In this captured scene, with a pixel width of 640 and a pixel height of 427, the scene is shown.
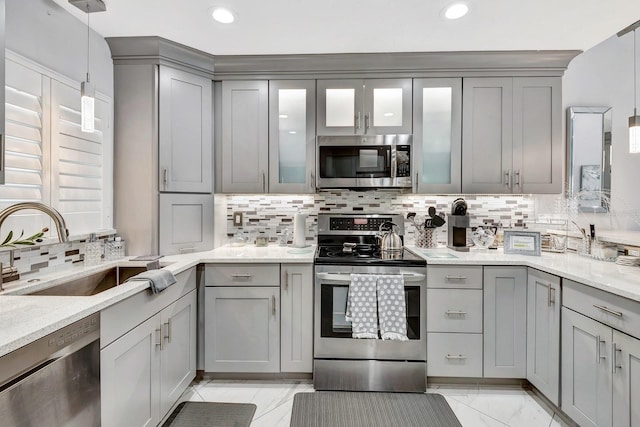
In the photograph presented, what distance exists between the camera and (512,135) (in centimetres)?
260

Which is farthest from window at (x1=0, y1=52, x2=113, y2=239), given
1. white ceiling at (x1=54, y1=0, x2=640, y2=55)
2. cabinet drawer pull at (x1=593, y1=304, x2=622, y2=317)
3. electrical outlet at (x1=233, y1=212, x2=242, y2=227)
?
cabinet drawer pull at (x1=593, y1=304, x2=622, y2=317)

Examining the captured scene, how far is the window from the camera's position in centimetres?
164

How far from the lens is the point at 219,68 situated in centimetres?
262

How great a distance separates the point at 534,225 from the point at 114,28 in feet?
12.0

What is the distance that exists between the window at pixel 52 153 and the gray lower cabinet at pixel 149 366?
827 millimetres

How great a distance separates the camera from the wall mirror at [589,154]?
8.59 ft

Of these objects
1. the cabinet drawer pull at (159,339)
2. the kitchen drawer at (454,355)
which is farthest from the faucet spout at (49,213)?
the kitchen drawer at (454,355)

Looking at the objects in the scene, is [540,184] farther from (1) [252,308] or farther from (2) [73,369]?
(2) [73,369]

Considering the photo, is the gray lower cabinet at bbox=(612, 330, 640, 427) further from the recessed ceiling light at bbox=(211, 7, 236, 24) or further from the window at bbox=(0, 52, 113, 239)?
the window at bbox=(0, 52, 113, 239)

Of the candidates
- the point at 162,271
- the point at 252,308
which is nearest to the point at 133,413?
the point at 162,271

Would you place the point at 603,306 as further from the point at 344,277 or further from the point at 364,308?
the point at 344,277

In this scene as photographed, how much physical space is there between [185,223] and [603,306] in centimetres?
267

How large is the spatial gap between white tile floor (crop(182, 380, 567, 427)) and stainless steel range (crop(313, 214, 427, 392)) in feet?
0.69

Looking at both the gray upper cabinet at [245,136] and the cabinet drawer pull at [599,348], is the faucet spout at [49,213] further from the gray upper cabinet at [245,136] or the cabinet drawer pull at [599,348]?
the cabinet drawer pull at [599,348]
